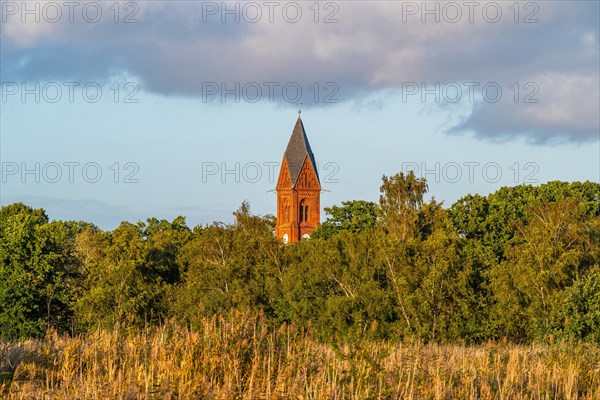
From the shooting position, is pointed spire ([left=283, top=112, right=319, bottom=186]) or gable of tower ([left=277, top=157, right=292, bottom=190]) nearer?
pointed spire ([left=283, top=112, right=319, bottom=186])

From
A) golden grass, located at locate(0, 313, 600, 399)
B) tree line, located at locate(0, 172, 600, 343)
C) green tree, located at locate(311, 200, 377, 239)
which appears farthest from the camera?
green tree, located at locate(311, 200, 377, 239)

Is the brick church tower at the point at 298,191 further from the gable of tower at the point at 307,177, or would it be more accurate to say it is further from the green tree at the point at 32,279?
the green tree at the point at 32,279

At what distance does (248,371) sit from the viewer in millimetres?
15078

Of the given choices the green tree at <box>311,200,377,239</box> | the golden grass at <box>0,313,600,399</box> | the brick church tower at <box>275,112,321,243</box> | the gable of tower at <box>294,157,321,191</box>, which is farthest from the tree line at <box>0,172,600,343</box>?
the gable of tower at <box>294,157,321,191</box>

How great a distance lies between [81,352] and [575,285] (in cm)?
3829

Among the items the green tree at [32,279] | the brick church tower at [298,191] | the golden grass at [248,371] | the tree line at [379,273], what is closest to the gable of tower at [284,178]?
the brick church tower at [298,191]

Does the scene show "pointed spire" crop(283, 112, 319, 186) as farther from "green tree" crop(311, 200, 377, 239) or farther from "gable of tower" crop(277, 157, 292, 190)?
"green tree" crop(311, 200, 377, 239)

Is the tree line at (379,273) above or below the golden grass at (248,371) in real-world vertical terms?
above

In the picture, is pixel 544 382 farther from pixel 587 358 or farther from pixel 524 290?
pixel 524 290

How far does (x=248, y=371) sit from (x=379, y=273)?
170 ft

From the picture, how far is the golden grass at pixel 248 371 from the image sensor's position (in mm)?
13539

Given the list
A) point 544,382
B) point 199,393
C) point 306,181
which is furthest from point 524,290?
point 306,181

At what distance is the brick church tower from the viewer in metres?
179

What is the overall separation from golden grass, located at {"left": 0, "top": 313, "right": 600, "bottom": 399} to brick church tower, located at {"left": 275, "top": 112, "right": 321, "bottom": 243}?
159423mm
